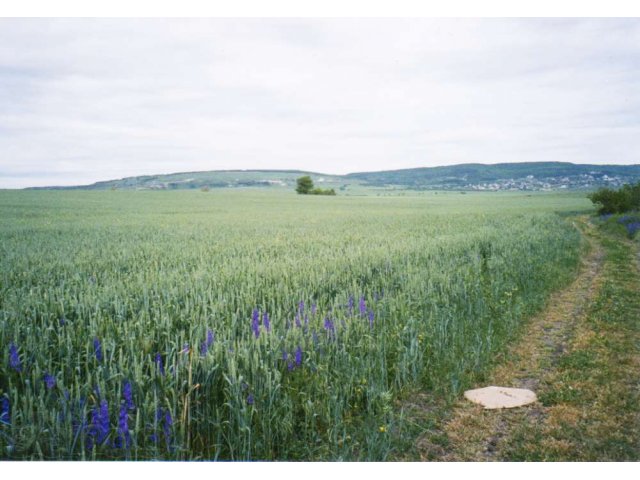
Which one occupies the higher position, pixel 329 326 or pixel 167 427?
pixel 329 326

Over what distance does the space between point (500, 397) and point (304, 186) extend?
9942 centimetres

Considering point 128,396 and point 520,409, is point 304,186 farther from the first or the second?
point 128,396

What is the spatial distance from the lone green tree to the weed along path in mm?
95584

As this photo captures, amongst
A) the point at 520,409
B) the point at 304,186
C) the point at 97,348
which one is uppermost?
the point at 304,186

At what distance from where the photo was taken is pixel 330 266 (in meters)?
8.63

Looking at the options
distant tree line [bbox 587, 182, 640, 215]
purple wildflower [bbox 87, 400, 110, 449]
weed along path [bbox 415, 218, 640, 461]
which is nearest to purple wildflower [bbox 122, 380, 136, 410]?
purple wildflower [bbox 87, 400, 110, 449]

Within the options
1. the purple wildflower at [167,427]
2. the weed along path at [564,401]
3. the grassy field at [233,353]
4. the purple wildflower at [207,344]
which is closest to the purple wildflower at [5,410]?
the grassy field at [233,353]

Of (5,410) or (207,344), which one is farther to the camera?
(207,344)

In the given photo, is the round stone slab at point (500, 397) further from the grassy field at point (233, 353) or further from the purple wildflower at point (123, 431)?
the purple wildflower at point (123, 431)

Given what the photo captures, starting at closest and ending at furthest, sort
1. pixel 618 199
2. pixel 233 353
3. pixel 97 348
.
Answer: pixel 233 353 < pixel 97 348 < pixel 618 199

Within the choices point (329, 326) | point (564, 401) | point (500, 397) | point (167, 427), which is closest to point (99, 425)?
point (167, 427)

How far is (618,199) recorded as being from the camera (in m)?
32.1

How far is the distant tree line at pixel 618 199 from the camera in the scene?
29.3m

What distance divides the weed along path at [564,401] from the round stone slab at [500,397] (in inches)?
3.2
